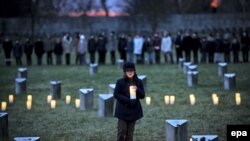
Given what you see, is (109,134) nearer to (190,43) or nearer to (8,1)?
(190,43)

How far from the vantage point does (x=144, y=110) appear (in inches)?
714

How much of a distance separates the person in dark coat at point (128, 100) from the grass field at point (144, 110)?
1.73 meters

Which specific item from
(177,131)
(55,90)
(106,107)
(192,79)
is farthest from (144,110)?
(192,79)

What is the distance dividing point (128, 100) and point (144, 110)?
6113 millimetres

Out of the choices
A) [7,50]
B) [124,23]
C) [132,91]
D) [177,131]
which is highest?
[124,23]

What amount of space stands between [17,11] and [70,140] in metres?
48.9

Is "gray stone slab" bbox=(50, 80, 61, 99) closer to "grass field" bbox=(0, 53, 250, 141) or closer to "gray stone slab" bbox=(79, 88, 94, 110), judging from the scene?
"grass field" bbox=(0, 53, 250, 141)

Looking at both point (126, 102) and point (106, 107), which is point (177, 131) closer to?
point (126, 102)

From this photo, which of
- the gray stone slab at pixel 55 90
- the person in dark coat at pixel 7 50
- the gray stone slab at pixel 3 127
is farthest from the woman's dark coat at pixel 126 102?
the person in dark coat at pixel 7 50

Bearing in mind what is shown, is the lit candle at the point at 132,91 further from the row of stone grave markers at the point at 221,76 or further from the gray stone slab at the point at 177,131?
the row of stone grave markers at the point at 221,76

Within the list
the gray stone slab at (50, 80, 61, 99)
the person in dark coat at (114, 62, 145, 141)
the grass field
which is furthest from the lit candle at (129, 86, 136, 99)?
the gray stone slab at (50, 80, 61, 99)

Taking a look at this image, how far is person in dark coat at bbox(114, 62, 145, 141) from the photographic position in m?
12.0

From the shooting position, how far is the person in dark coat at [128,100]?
39.5 ft

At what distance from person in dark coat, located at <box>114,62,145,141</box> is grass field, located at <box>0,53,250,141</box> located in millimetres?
1730
